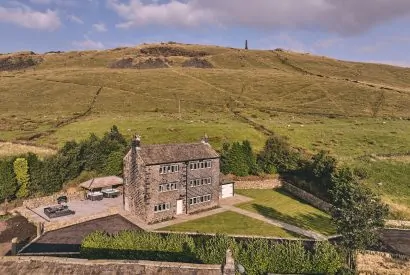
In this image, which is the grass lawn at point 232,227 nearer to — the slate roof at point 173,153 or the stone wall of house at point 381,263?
the stone wall of house at point 381,263

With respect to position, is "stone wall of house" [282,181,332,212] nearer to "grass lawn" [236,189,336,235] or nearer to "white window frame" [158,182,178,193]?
"grass lawn" [236,189,336,235]

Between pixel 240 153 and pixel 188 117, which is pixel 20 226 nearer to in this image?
pixel 240 153

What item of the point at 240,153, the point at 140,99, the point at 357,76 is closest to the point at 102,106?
the point at 140,99

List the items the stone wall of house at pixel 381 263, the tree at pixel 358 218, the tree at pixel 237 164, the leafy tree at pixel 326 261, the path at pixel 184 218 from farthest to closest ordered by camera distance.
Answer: the tree at pixel 237 164
the path at pixel 184 218
the tree at pixel 358 218
the stone wall of house at pixel 381 263
the leafy tree at pixel 326 261

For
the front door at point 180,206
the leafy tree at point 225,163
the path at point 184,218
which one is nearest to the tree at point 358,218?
the path at point 184,218

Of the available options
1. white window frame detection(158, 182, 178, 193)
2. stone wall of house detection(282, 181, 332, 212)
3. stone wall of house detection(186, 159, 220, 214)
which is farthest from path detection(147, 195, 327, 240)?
stone wall of house detection(282, 181, 332, 212)
